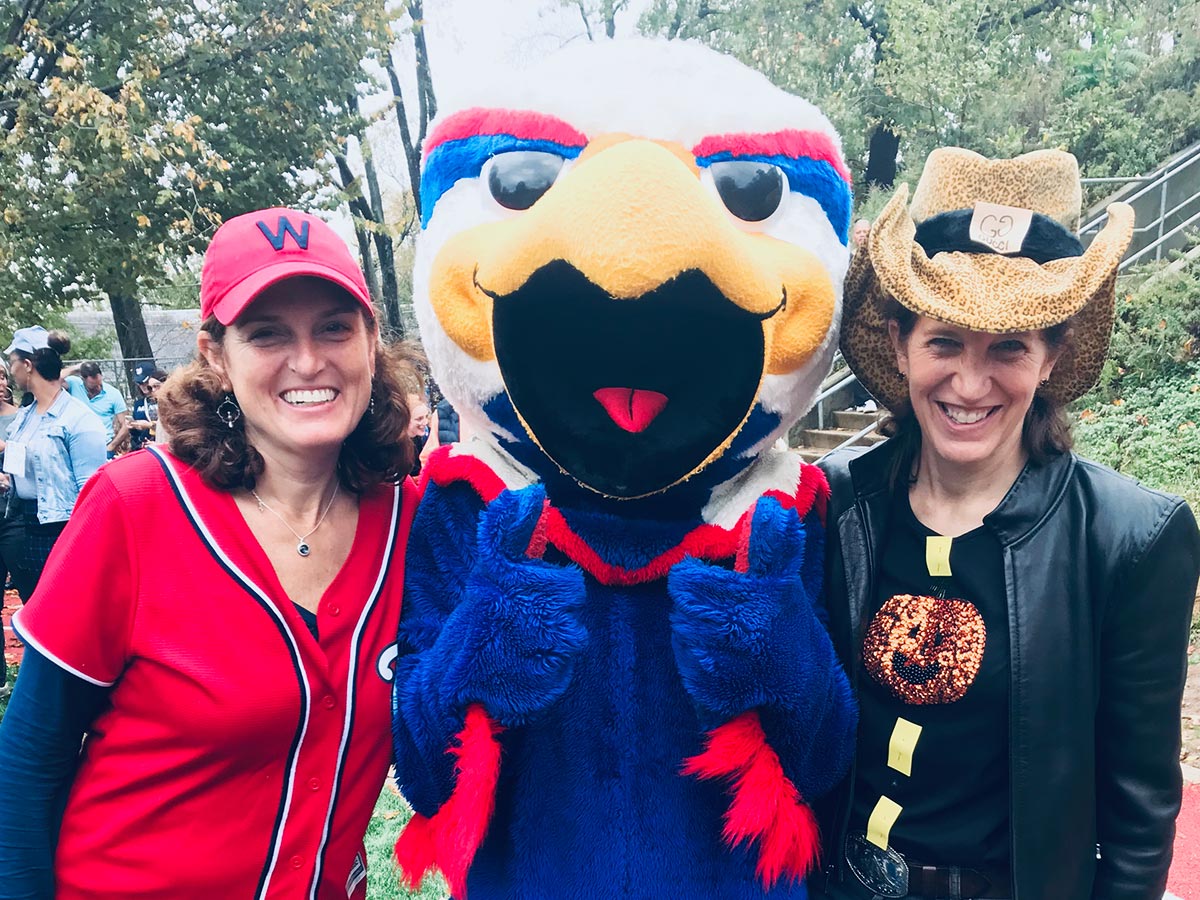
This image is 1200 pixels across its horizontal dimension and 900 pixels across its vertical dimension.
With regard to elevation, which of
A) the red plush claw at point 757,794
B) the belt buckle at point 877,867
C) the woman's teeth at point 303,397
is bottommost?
the belt buckle at point 877,867

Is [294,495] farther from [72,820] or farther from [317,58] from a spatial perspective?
[317,58]

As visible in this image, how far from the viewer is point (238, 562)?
5.59 feet

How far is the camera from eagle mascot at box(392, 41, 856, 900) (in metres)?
1.51

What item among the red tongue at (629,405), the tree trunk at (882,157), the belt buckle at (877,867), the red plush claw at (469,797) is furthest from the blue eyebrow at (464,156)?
the tree trunk at (882,157)

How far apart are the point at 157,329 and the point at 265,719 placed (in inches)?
1660

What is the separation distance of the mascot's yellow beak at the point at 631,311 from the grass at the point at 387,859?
1.93 meters

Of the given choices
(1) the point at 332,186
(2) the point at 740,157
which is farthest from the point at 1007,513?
(1) the point at 332,186

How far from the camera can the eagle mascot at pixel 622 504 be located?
1.51 metres

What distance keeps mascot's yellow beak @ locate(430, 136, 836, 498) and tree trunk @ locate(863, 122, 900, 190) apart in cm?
1109

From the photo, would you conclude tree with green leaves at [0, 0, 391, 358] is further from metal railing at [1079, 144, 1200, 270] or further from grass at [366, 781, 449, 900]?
metal railing at [1079, 144, 1200, 270]

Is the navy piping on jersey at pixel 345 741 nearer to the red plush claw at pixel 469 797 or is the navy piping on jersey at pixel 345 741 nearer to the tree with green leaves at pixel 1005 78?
the red plush claw at pixel 469 797

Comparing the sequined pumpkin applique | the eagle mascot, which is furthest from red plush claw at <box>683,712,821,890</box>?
the sequined pumpkin applique

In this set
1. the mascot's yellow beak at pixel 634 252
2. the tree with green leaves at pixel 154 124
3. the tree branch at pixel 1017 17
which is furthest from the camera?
the tree branch at pixel 1017 17

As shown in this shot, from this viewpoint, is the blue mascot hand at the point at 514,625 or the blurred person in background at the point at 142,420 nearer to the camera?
the blue mascot hand at the point at 514,625
